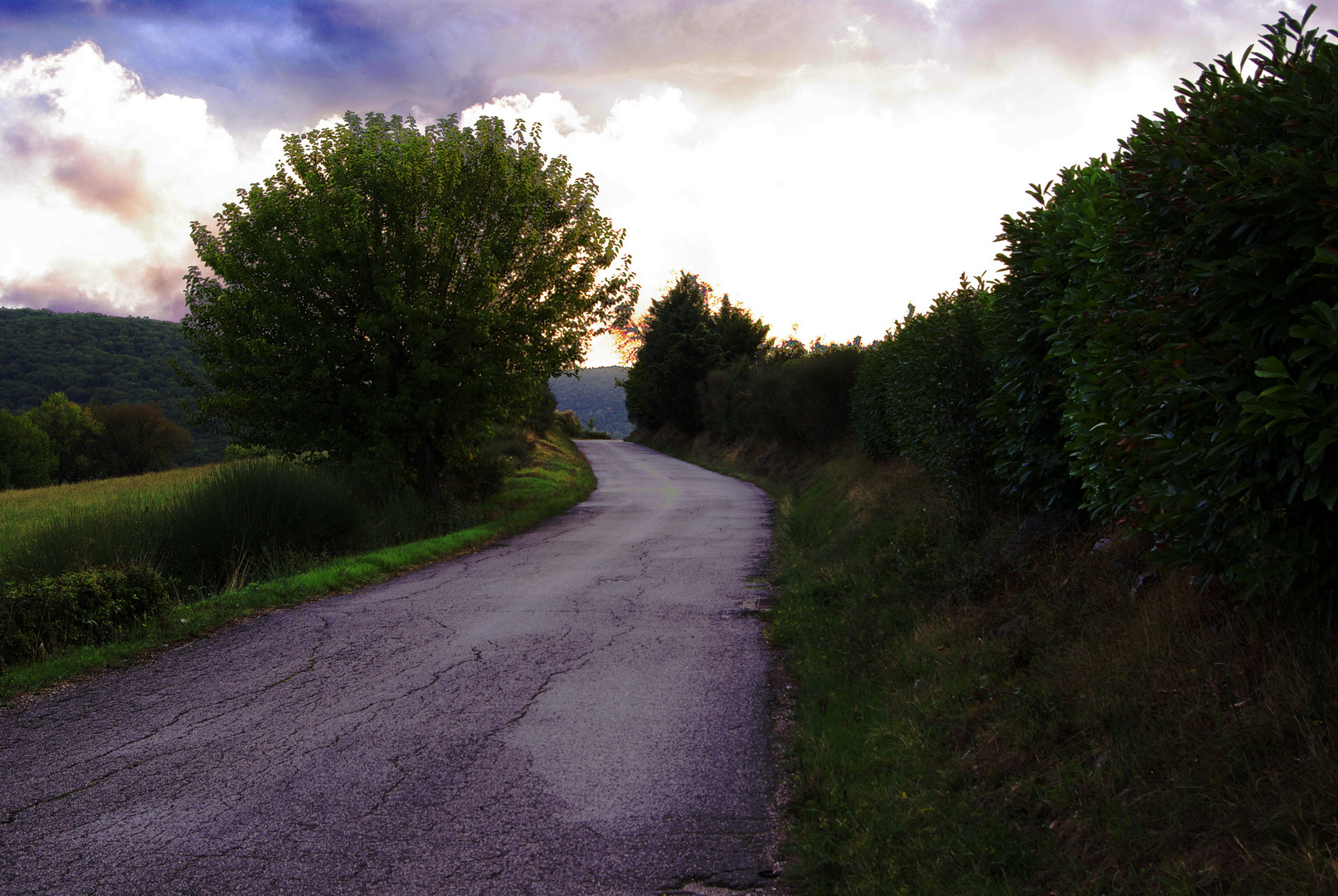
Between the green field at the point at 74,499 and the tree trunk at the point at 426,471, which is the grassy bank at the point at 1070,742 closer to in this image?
the green field at the point at 74,499

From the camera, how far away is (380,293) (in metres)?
15.8

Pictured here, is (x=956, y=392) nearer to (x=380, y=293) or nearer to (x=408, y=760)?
(x=408, y=760)

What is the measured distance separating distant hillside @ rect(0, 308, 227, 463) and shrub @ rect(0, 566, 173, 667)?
3592 inches

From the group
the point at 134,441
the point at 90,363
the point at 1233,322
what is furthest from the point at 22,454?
the point at 1233,322

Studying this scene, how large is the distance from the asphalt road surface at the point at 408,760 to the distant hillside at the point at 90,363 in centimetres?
9356

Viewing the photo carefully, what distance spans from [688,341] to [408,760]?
151ft

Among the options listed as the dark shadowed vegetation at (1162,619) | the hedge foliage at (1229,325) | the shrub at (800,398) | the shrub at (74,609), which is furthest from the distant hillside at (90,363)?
the hedge foliage at (1229,325)

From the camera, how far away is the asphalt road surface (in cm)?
365

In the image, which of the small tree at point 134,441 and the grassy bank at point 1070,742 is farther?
the small tree at point 134,441

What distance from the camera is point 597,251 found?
63.5ft

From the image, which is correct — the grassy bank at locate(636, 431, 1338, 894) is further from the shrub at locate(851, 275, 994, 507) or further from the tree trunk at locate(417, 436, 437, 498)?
the tree trunk at locate(417, 436, 437, 498)

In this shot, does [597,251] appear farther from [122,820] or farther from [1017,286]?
[122,820]

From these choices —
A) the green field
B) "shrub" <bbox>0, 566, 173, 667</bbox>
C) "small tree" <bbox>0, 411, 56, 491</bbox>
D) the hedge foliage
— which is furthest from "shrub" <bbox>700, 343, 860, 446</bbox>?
"small tree" <bbox>0, 411, 56, 491</bbox>

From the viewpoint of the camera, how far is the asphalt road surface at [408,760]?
3646mm
